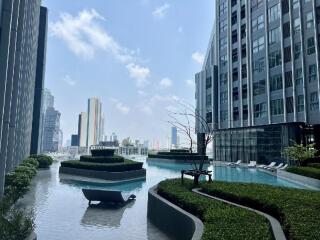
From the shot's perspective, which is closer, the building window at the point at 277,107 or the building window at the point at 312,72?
the building window at the point at 312,72

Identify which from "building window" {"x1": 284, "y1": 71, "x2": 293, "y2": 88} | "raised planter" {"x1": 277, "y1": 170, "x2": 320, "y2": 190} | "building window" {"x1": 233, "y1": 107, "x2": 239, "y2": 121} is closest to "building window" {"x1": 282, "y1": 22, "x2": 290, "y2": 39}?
"building window" {"x1": 284, "y1": 71, "x2": 293, "y2": 88}

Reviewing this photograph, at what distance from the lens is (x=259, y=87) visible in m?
53.1

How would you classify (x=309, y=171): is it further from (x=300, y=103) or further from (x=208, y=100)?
(x=208, y=100)

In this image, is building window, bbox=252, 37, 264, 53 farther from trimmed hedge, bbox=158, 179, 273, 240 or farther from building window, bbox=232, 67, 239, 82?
trimmed hedge, bbox=158, 179, 273, 240

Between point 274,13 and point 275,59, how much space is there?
793cm

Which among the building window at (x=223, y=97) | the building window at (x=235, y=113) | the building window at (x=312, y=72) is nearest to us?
the building window at (x=312, y=72)

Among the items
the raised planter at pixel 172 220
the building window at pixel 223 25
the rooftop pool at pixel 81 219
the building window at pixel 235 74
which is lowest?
the rooftop pool at pixel 81 219

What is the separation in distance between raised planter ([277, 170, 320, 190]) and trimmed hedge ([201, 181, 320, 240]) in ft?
48.0

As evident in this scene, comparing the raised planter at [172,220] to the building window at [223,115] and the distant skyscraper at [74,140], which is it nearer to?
the building window at [223,115]

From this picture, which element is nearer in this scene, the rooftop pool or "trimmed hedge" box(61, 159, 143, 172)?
the rooftop pool

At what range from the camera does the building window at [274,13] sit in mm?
50188

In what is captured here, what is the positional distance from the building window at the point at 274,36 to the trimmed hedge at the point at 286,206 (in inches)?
1646

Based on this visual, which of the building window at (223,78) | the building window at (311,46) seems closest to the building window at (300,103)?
the building window at (311,46)

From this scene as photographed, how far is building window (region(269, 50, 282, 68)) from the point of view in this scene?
49091 millimetres
